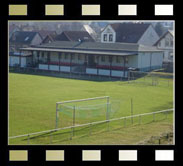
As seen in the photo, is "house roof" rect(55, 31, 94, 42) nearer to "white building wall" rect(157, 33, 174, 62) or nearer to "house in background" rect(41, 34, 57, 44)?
"house in background" rect(41, 34, 57, 44)

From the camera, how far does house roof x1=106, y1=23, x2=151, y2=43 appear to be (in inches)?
1259

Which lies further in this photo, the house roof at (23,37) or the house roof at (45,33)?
the house roof at (45,33)

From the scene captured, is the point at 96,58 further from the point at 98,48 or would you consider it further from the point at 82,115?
the point at 82,115

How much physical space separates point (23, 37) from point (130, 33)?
9069 millimetres

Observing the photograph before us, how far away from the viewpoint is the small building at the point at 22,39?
1266 inches

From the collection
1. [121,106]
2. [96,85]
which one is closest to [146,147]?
[121,106]

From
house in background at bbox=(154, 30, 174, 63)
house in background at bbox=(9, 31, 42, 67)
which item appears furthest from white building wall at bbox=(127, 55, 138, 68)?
house in background at bbox=(9, 31, 42, 67)

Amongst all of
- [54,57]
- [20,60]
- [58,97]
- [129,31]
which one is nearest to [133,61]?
[54,57]

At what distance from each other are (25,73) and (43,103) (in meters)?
10.4

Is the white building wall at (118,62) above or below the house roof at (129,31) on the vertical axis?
below

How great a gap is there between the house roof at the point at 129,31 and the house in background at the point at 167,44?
2.44 m

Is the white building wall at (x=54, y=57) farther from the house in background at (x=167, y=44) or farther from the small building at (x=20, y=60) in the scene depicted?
the house in background at (x=167, y=44)

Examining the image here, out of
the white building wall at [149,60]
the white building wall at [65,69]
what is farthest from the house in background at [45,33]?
the white building wall at [149,60]

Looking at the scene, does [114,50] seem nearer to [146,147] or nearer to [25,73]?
[25,73]
